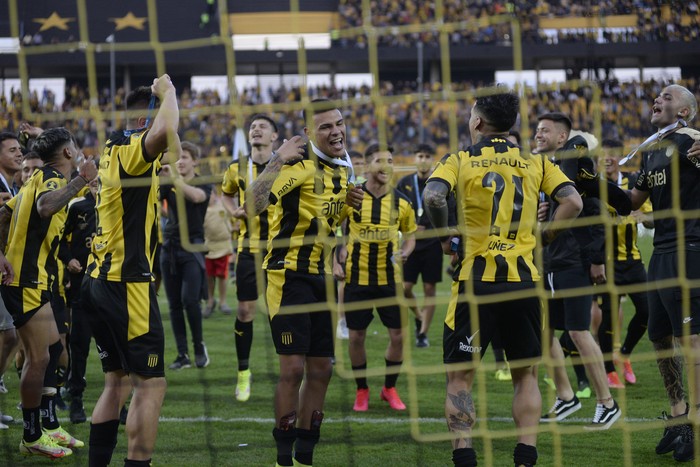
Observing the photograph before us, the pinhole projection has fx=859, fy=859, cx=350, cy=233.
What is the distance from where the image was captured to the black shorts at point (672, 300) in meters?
5.65

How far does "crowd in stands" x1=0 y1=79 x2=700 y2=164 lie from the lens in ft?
75.5

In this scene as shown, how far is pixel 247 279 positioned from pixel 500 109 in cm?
375

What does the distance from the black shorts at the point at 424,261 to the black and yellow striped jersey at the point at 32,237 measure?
5.14m

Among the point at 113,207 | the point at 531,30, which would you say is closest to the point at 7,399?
the point at 113,207

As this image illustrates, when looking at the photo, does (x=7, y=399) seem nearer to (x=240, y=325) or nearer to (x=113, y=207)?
(x=240, y=325)

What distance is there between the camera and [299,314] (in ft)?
17.6

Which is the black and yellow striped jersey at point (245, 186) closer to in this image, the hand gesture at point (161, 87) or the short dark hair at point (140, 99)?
the short dark hair at point (140, 99)

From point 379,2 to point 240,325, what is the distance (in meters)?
30.3

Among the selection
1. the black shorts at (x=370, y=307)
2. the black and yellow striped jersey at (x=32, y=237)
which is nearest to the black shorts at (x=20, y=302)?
the black and yellow striped jersey at (x=32, y=237)

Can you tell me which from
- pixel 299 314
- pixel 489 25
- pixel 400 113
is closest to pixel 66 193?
pixel 299 314

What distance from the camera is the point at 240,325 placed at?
25.8 feet

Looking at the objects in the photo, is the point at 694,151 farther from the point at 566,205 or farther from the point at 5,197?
the point at 5,197

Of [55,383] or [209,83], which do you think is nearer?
[55,383]

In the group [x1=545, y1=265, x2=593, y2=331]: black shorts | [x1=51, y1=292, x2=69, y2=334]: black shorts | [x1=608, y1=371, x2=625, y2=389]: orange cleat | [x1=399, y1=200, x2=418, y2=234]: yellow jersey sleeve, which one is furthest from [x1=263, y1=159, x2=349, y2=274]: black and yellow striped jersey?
[x1=608, y1=371, x2=625, y2=389]: orange cleat
